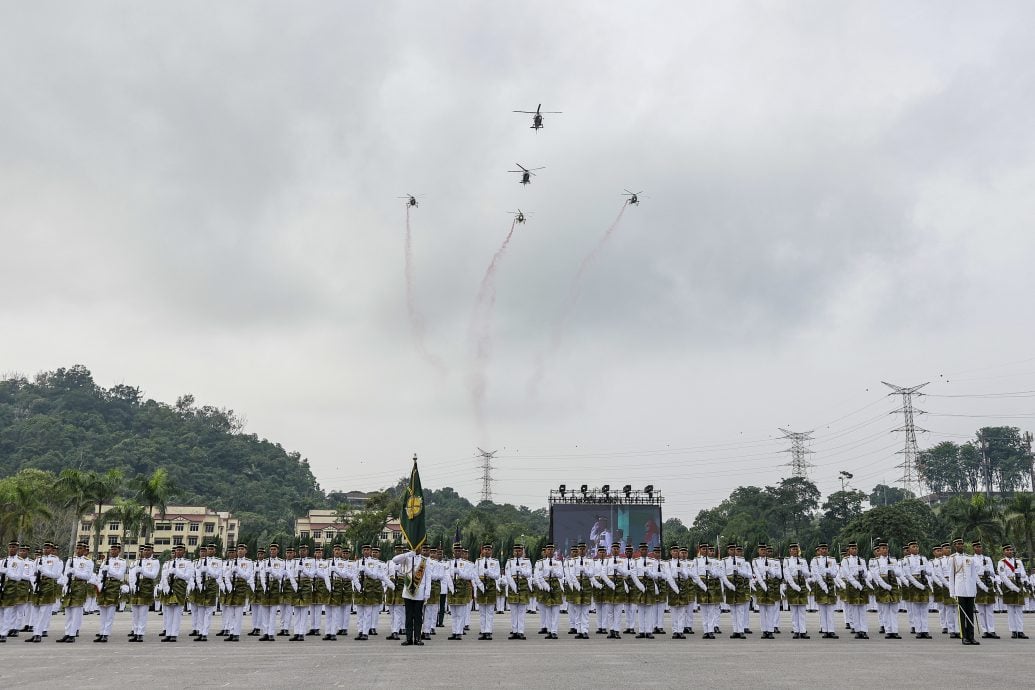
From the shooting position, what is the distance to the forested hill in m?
124

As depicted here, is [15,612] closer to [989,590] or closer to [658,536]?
[989,590]

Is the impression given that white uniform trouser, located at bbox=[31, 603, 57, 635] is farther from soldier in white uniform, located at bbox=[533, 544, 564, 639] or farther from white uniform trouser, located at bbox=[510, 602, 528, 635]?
soldier in white uniform, located at bbox=[533, 544, 564, 639]

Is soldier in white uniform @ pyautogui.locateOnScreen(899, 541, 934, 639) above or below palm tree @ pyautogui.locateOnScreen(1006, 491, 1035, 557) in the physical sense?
below

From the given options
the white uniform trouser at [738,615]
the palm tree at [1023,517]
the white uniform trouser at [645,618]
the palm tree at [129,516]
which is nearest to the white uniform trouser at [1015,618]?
the white uniform trouser at [738,615]

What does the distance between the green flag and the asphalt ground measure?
6.93 feet

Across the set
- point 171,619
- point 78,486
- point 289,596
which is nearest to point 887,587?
point 289,596

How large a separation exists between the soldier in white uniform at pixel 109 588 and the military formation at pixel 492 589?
0.02 m

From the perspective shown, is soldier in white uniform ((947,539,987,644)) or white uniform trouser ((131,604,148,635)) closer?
soldier in white uniform ((947,539,987,644))

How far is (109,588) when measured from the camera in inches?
683

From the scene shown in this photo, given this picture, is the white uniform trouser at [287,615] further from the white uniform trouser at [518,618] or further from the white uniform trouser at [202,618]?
the white uniform trouser at [518,618]

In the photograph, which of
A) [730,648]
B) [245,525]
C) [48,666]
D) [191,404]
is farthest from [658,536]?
[191,404]

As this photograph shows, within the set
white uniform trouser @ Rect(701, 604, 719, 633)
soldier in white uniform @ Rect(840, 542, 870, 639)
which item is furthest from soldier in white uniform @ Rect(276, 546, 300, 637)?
soldier in white uniform @ Rect(840, 542, 870, 639)

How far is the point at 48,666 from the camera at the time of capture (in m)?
12.2

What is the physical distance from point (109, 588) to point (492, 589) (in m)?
8.43
